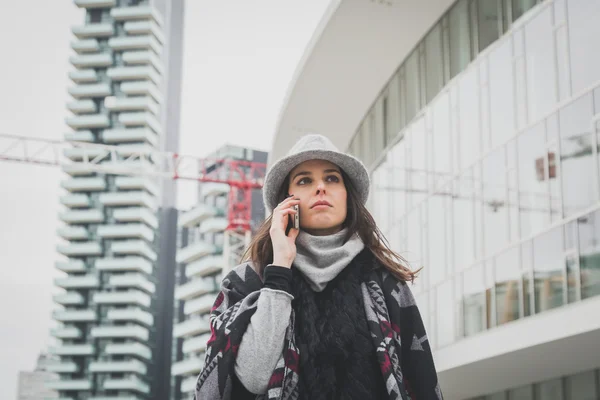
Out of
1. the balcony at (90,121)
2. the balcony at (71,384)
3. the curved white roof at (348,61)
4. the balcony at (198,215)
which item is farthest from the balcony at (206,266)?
the curved white roof at (348,61)

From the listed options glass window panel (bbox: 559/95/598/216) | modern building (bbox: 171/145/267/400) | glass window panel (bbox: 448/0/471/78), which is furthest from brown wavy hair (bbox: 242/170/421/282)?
modern building (bbox: 171/145/267/400)

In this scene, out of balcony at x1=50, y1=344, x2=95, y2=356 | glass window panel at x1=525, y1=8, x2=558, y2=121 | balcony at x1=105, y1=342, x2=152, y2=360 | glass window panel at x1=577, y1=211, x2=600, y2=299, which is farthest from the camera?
balcony at x1=50, y1=344, x2=95, y2=356

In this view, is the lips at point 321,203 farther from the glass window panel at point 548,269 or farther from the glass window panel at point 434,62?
the glass window panel at point 434,62

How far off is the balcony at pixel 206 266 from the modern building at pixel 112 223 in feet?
22.5

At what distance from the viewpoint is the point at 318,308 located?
2988 millimetres

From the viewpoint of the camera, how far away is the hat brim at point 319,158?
125 inches

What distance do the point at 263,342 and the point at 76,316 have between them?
97746 mm

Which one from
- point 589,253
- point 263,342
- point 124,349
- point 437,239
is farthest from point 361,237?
point 124,349

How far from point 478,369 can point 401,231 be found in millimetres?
3605

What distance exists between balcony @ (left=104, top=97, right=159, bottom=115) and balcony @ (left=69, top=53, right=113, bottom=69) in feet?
13.1

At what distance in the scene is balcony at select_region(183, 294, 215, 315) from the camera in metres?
91.4

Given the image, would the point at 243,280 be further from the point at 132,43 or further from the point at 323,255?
the point at 132,43

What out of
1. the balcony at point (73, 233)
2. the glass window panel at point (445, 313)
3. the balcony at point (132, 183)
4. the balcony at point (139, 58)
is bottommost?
the glass window panel at point (445, 313)

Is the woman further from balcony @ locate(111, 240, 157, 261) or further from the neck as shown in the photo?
balcony @ locate(111, 240, 157, 261)
